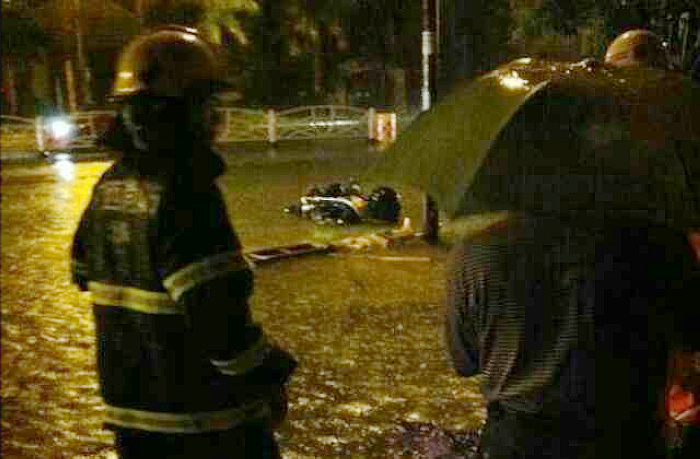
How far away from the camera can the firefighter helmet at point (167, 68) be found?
2.46 metres

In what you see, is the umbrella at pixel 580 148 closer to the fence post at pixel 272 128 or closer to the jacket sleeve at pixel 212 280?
the jacket sleeve at pixel 212 280

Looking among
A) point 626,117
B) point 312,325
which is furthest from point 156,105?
point 312,325

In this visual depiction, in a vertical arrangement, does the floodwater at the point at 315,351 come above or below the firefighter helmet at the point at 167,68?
below

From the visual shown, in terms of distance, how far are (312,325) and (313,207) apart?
487 cm

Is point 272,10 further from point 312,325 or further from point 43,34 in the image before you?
point 312,325

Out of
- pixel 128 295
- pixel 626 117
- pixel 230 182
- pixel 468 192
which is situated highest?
pixel 626 117

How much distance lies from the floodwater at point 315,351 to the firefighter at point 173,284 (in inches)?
24.1

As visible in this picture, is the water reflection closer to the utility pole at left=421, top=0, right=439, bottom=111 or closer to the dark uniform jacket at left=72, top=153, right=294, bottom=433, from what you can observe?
the utility pole at left=421, top=0, right=439, bottom=111

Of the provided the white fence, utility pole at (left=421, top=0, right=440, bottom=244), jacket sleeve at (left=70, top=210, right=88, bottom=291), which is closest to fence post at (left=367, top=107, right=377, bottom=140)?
the white fence

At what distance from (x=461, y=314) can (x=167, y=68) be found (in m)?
0.97

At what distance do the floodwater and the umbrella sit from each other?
3.57 ft

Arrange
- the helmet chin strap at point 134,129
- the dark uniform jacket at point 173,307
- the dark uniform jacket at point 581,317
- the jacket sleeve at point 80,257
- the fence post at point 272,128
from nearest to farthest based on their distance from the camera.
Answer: the dark uniform jacket at point 581,317, the dark uniform jacket at point 173,307, the helmet chin strap at point 134,129, the jacket sleeve at point 80,257, the fence post at point 272,128

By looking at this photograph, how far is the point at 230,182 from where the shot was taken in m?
16.0

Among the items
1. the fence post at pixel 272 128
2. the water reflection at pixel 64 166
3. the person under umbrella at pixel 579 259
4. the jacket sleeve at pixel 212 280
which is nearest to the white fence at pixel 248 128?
the fence post at pixel 272 128
